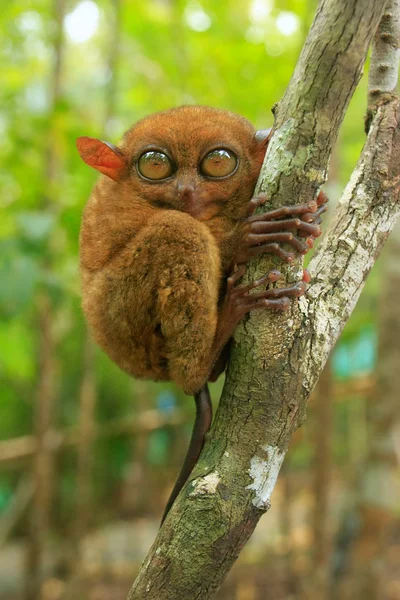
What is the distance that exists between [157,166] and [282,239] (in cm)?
72

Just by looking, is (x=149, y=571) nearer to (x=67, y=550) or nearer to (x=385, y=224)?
(x=385, y=224)

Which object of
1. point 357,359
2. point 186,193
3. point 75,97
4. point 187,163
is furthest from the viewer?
point 357,359

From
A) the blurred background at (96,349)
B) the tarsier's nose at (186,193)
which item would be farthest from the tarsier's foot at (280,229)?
the blurred background at (96,349)

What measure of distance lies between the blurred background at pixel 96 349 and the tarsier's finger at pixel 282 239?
136 centimetres

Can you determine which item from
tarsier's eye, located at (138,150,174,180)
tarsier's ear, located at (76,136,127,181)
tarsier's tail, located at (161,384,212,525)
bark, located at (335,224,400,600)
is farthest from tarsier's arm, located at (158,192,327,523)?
bark, located at (335,224,400,600)

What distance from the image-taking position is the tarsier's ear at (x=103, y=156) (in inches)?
82.4

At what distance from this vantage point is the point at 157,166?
213 centimetres

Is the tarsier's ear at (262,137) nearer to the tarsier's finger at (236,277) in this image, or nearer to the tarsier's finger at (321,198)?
the tarsier's finger at (321,198)

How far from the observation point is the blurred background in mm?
3861

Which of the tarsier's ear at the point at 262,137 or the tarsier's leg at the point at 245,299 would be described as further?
the tarsier's ear at the point at 262,137

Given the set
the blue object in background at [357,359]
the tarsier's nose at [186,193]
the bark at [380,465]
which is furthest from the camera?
the blue object in background at [357,359]

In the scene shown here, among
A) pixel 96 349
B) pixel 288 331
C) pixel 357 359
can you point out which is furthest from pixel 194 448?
pixel 357 359

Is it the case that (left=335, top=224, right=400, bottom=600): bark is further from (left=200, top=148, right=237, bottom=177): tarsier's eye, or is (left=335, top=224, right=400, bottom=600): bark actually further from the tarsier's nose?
the tarsier's nose

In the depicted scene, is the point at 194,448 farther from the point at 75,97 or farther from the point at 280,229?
the point at 75,97
